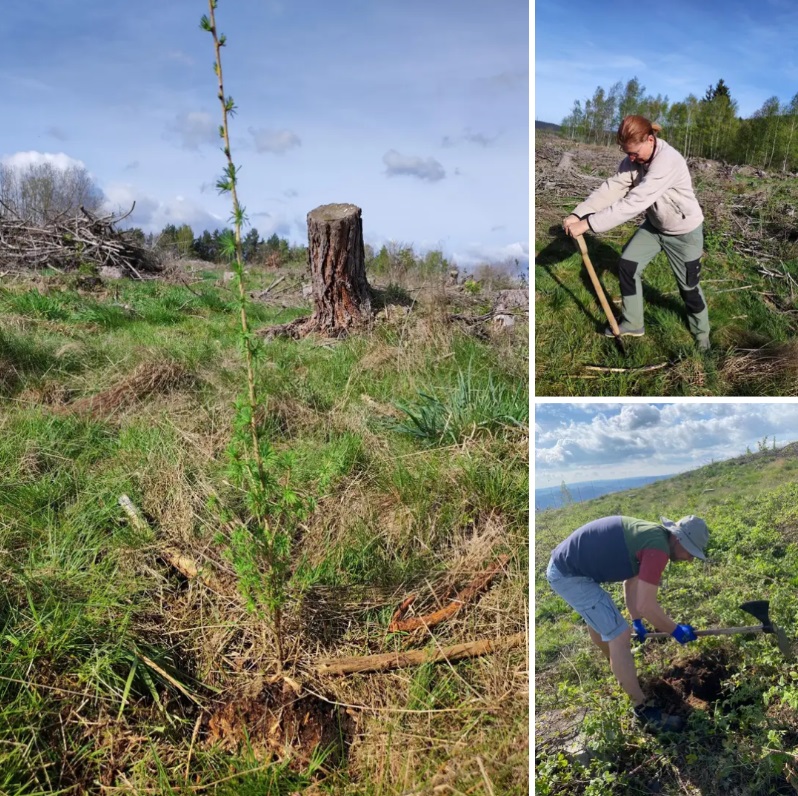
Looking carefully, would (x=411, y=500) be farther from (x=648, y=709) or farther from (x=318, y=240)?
(x=318, y=240)

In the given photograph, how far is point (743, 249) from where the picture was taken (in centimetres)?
290

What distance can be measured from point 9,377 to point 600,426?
13.1 feet

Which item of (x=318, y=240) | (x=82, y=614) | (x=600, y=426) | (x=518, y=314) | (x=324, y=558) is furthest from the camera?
(x=318, y=240)

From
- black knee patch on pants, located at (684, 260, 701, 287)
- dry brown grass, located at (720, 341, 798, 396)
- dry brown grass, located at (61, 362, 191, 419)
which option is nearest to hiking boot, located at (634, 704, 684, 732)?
dry brown grass, located at (720, 341, 798, 396)

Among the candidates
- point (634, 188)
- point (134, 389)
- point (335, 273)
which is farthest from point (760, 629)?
point (335, 273)

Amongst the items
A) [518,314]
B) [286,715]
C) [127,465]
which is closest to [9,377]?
[127,465]

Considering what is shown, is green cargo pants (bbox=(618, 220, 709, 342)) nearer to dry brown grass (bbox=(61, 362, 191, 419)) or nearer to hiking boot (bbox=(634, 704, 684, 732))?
hiking boot (bbox=(634, 704, 684, 732))

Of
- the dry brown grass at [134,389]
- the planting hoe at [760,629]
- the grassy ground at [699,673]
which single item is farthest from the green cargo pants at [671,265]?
the dry brown grass at [134,389]

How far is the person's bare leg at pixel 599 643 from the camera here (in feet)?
6.15

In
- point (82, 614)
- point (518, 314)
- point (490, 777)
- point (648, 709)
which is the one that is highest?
point (518, 314)

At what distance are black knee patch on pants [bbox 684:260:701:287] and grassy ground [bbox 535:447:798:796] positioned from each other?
100 cm

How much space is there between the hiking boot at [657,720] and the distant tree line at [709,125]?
5.76ft

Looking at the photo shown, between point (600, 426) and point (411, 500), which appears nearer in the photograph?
point (600, 426)

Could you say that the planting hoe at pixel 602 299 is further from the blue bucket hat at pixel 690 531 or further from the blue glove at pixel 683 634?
the blue glove at pixel 683 634
